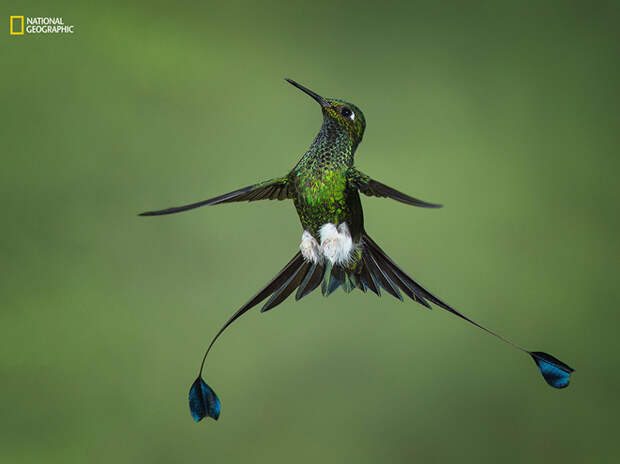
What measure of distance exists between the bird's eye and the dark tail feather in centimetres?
18

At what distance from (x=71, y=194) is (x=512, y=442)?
1.50 meters

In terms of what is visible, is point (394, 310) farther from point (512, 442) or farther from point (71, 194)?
point (71, 194)

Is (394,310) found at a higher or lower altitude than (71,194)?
lower

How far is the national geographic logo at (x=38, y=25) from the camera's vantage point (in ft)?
5.39

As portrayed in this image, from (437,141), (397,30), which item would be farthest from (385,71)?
(437,141)

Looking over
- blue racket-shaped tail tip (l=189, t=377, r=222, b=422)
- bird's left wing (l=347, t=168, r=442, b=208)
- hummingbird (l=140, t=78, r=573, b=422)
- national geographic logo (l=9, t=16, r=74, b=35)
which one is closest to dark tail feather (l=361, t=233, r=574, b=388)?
hummingbird (l=140, t=78, r=573, b=422)

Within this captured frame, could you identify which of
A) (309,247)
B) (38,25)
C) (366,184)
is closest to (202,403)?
(309,247)

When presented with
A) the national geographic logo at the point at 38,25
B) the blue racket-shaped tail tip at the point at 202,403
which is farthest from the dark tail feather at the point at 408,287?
the national geographic logo at the point at 38,25

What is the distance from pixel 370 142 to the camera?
6.23 ft

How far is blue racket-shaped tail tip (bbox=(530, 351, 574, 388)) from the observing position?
805 millimetres

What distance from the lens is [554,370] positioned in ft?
2.68

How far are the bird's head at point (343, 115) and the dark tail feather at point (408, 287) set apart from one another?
0.16 m

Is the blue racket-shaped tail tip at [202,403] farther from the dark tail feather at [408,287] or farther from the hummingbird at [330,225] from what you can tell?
the dark tail feather at [408,287]

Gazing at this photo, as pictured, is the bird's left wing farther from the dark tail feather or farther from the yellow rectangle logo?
the yellow rectangle logo
